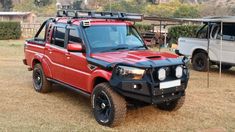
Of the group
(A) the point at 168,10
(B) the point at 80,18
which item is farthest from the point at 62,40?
(A) the point at 168,10

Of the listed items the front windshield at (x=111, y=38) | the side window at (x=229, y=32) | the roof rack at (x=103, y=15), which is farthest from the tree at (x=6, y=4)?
the front windshield at (x=111, y=38)

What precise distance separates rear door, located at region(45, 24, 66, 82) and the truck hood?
1.24 metres

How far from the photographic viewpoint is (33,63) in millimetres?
9570

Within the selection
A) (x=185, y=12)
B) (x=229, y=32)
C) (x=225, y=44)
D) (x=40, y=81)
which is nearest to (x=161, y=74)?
(x=40, y=81)

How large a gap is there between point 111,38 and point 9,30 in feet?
76.7

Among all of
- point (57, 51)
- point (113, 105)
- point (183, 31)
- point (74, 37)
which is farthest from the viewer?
point (183, 31)

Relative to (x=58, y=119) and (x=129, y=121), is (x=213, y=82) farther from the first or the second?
(x=58, y=119)

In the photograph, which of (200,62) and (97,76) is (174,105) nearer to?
(97,76)

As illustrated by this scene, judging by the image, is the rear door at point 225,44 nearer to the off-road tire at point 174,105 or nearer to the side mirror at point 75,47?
the off-road tire at point 174,105

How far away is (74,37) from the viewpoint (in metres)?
7.69

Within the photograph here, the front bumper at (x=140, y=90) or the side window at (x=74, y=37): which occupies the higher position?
the side window at (x=74, y=37)

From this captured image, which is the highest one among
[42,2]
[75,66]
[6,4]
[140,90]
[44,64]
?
[42,2]

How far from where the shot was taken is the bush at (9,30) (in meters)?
29.1

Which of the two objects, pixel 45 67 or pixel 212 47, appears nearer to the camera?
pixel 45 67
